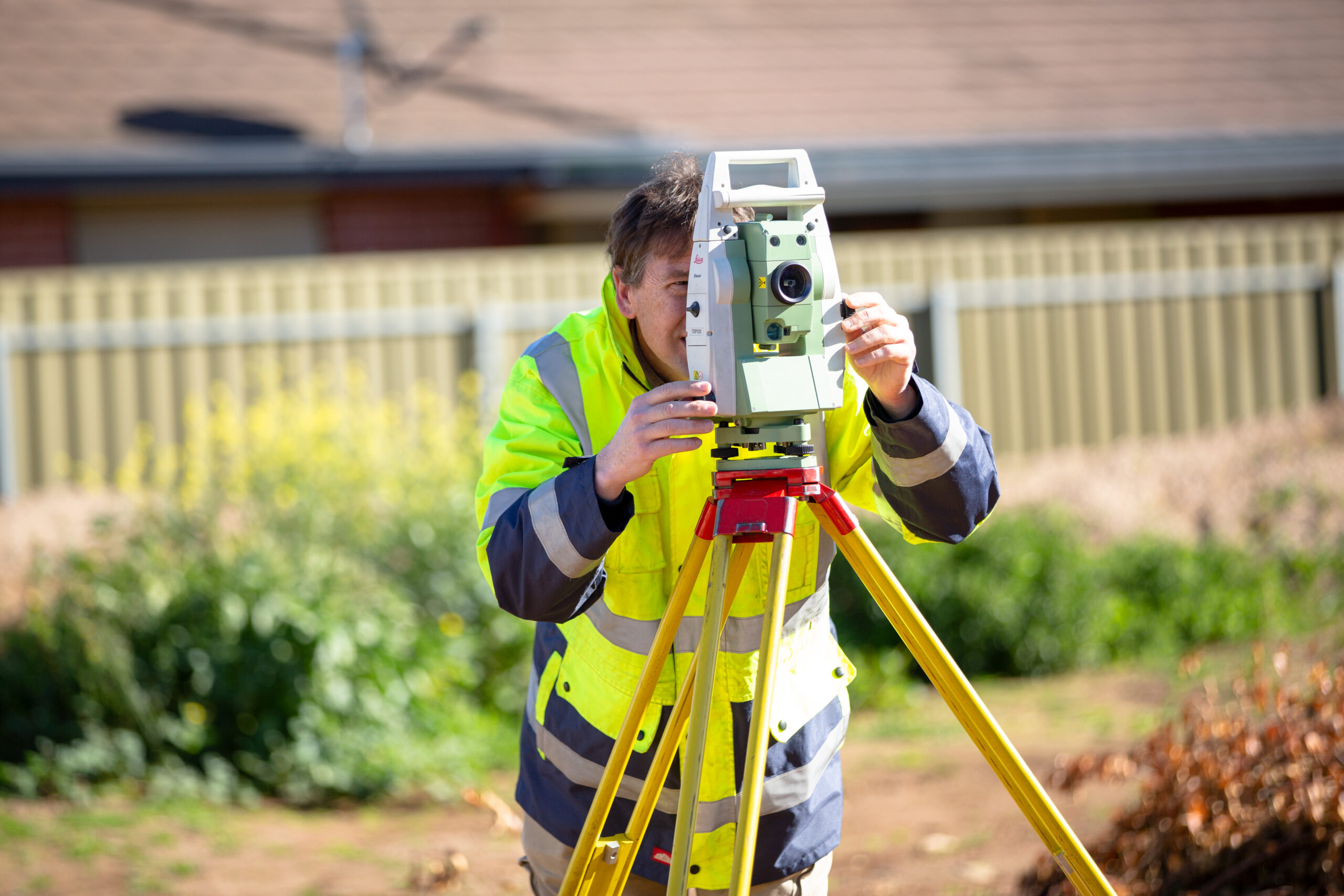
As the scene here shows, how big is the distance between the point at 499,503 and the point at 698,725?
462mm

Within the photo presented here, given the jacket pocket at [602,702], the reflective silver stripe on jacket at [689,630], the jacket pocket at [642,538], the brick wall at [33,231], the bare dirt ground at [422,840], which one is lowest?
the bare dirt ground at [422,840]

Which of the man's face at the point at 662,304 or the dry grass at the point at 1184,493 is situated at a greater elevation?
the man's face at the point at 662,304

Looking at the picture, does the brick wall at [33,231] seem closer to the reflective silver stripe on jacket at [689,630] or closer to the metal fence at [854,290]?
the metal fence at [854,290]

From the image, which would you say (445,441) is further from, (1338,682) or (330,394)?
(1338,682)

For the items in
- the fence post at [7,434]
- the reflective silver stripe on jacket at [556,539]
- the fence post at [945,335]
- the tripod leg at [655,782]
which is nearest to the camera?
the reflective silver stripe on jacket at [556,539]

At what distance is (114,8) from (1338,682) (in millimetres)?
11227

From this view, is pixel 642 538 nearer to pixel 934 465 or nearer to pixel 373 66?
pixel 934 465

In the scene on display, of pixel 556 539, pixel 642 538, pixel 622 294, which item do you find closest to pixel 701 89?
pixel 622 294

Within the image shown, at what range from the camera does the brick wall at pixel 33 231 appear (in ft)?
32.6

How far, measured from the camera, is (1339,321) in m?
10.2

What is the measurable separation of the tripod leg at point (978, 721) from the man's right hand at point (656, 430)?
250 mm

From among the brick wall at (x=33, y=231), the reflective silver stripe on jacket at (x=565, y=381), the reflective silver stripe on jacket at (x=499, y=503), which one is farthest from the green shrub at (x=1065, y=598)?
the brick wall at (x=33, y=231)

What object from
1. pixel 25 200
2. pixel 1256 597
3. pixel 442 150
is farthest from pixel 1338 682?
pixel 25 200

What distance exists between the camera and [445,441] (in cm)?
671
